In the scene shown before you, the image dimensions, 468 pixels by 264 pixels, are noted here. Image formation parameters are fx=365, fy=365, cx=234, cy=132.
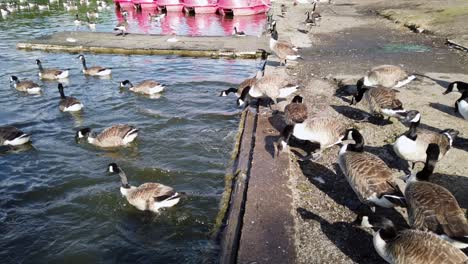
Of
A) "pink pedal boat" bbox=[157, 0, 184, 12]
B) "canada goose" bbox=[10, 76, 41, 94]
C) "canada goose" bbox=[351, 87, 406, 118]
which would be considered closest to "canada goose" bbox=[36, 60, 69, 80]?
"canada goose" bbox=[10, 76, 41, 94]

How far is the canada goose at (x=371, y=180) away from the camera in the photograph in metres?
5.50

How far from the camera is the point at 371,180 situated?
571 centimetres

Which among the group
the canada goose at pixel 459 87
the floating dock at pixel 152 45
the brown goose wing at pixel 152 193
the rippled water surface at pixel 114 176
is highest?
the canada goose at pixel 459 87

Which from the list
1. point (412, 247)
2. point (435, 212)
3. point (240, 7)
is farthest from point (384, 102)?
point (240, 7)

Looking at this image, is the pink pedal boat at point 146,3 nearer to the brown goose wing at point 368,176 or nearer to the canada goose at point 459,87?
the canada goose at point 459,87

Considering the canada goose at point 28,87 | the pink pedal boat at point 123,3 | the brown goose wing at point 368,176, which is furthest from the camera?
the pink pedal boat at point 123,3

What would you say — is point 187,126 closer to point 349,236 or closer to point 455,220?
point 349,236

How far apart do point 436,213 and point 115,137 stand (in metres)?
7.92

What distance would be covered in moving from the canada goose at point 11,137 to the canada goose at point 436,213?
960cm

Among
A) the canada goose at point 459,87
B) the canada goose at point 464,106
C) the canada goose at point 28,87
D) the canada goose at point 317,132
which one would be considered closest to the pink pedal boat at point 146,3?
the canada goose at point 28,87

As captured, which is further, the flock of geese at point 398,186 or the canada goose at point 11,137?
the canada goose at point 11,137

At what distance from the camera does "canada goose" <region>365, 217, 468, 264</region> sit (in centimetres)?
415

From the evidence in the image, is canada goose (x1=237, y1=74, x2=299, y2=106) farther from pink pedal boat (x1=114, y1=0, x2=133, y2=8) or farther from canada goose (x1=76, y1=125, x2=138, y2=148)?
pink pedal boat (x1=114, y1=0, x2=133, y2=8)

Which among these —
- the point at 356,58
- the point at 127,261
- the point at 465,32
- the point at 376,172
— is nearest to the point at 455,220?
the point at 376,172
